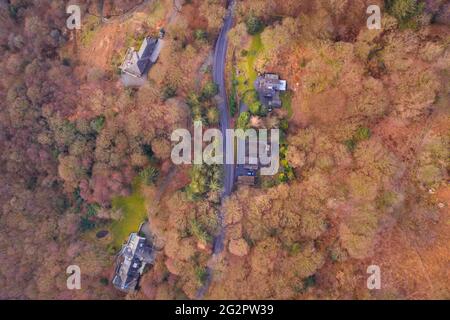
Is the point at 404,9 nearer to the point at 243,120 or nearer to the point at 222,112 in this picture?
the point at 243,120

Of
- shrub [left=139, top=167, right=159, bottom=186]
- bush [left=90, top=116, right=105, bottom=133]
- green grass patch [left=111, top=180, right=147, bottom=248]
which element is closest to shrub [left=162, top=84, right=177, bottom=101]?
bush [left=90, top=116, right=105, bottom=133]

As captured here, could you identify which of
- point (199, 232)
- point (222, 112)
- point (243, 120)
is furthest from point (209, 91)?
point (199, 232)

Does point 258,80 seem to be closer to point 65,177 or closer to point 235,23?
point 235,23

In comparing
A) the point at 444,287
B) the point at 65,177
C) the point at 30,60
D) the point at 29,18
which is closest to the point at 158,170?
the point at 65,177
